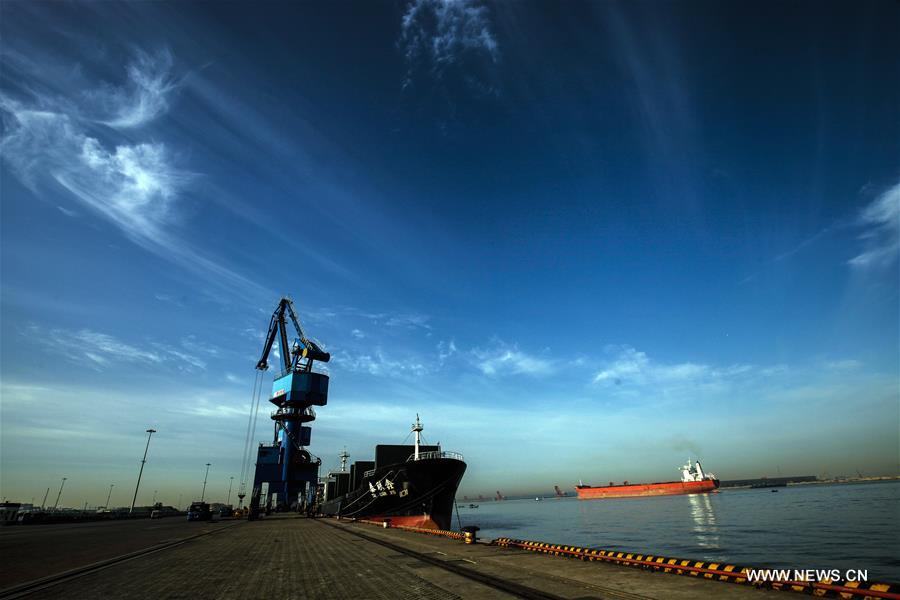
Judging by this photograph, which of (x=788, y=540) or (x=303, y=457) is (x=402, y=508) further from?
(x=303, y=457)

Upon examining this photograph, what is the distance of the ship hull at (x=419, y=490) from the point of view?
34.4m

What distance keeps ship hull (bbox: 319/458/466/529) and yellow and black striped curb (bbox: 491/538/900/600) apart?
65.4ft

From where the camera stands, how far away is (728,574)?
10.0 meters

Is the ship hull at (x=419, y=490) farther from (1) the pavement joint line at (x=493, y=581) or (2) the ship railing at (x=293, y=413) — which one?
(2) the ship railing at (x=293, y=413)

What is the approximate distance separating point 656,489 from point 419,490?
402ft

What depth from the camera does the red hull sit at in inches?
4518

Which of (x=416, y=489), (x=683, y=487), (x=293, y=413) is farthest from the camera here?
(x=683, y=487)

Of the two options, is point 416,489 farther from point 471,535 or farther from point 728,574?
point 728,574

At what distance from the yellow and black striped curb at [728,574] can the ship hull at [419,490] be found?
19.9m

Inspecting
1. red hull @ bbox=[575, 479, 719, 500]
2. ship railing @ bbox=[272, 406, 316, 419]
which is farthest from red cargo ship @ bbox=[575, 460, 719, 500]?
ship railing @ bbox=[272, 406, 316, 419]

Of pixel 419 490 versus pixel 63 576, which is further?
pixel 419 490

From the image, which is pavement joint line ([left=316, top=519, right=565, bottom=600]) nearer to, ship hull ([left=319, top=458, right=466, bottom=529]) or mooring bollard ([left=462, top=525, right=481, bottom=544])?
mooring bollard ([left=462, top=525, right=481, bottom=544])

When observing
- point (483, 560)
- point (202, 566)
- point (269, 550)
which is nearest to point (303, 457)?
point (269, 550)

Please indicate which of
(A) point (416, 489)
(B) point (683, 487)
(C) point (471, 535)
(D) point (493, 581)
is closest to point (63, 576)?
(D) point (493, 581)
